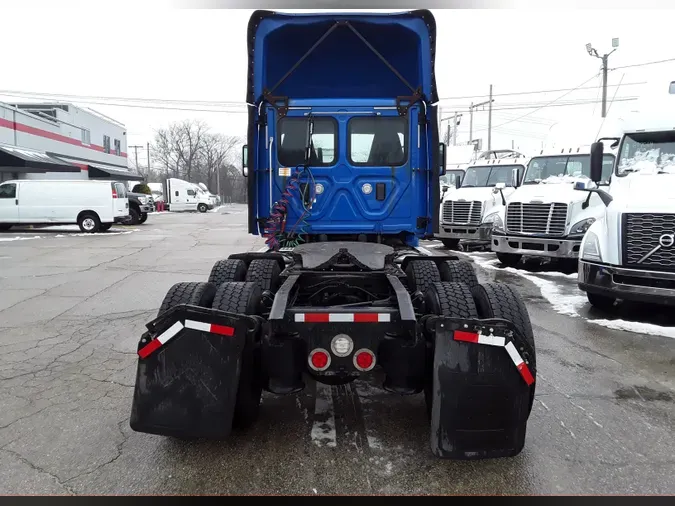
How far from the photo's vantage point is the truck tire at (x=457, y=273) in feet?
15.4

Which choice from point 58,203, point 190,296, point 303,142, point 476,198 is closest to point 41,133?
point 58,203

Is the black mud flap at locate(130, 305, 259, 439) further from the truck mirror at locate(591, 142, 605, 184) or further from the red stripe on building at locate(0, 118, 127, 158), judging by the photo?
Result: the red stripe on building at locate(0, 118, 127, 158)

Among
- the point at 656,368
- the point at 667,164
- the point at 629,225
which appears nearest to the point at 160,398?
the point at 656,368

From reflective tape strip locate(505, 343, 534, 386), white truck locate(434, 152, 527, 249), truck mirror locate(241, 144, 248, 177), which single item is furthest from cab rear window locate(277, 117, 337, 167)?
white truck locate(434, 152, 527, 249)

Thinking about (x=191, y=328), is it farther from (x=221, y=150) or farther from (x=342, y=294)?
(x=221, y=150)

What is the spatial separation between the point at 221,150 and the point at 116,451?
297 feet

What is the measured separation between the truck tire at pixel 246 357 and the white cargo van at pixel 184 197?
42.0 metres

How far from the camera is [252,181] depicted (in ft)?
18.8

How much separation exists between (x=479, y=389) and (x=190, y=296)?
1905 mm

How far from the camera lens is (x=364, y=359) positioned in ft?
10.1

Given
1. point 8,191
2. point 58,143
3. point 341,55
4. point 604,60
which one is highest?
point 604,60

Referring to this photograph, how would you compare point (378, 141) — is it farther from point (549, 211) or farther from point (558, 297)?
point (549, 211)

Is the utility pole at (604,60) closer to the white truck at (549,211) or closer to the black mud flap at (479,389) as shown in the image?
the white truck at (549,211)

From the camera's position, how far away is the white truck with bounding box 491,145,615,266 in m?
9.98
